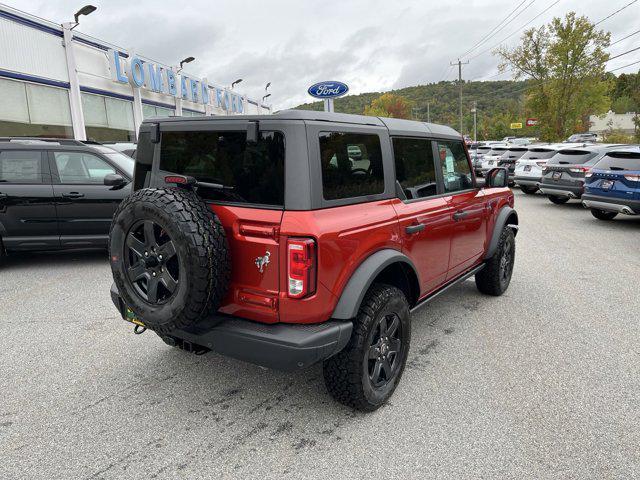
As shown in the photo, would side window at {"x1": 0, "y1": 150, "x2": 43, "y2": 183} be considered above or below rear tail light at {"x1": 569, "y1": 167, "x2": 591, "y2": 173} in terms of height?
above

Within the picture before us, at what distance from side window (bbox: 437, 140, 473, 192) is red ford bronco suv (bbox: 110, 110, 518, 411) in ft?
2.83

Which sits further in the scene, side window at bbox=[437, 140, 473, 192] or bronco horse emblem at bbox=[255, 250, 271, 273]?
side window at bbox=[437, 140, 473, 192]

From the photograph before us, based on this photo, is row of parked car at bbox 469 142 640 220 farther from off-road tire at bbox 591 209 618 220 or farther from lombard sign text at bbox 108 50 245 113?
lombard sign text at bbox 108 50 245 113

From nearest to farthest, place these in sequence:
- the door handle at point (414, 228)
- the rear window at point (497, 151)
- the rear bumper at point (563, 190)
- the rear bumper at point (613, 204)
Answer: the door handle at point (414, 228) < the rear bumper at point (613, 204) < the rear bumper at point (563, 190) < the rear window at point (497, 151)

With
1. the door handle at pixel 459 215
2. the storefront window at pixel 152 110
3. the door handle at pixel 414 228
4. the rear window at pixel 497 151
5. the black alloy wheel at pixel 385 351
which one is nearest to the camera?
the black alloy wheel at pixel 385 351

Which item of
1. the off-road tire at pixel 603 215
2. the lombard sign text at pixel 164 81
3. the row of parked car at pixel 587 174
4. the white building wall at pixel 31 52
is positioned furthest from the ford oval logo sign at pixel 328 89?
the off-road tire at pixel 603 215

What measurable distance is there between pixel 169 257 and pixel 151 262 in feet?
0.45

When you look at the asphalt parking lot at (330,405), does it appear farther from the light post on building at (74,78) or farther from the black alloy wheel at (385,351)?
the light post on building at (74,78)

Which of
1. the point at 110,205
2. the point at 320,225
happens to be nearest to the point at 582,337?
the point at 320,225

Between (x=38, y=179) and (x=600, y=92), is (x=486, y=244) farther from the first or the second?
(x=600, y=92)

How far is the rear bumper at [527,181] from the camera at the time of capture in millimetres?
14165

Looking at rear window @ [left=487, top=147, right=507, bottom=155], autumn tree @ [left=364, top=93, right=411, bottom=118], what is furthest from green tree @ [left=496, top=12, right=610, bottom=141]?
autumn tree @ [left=364, top=93, right=411, bottom=118]

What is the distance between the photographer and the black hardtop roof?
96.5 inches

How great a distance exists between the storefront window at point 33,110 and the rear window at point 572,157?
15.6 metres
